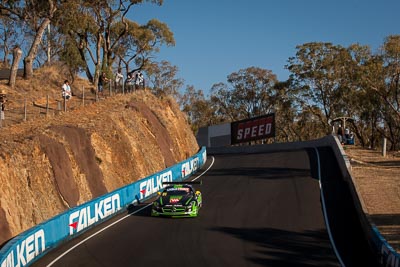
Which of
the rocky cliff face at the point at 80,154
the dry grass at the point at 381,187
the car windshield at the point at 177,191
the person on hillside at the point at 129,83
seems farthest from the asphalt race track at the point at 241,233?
the person on hillside at the point at 129,83

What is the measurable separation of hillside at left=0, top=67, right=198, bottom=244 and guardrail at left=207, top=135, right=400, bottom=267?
675 centimetres

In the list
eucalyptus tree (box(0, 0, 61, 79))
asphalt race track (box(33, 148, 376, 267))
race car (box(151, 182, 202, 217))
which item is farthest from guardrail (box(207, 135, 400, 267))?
eucalyptus tree (box(0, 0, 61, 79))

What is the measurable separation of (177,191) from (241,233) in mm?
5445

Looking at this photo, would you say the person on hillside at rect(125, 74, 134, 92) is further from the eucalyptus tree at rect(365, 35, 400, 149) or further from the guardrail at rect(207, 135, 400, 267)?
the eucalyptus tree at rect(365, 35, 400, 149)

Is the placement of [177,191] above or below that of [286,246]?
above

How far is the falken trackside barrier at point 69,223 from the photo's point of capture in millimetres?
15391

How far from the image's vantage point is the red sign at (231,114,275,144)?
6078cm

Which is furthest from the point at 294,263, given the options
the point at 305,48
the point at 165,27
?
the point at 305,48

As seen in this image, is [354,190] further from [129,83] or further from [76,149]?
[129,83]

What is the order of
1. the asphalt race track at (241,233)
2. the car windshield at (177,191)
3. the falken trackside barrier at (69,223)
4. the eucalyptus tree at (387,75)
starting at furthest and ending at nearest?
the eucalyptus tree at (387,75), the car windshield at (177,191), the asphalt race track at (241,233), the falken trackside barrier at (69,223)

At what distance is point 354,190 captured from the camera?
89.1 feet

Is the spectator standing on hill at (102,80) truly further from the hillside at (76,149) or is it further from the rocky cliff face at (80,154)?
the rocky cliff face at (80,154)

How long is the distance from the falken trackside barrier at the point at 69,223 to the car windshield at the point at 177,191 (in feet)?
8.56

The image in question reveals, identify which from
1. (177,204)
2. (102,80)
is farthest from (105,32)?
(177,204)
